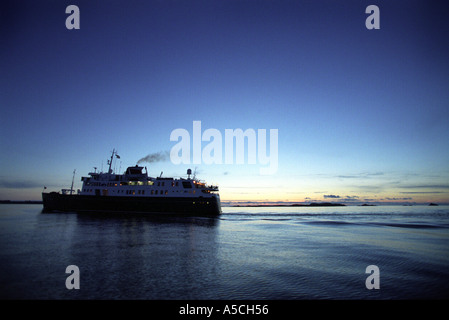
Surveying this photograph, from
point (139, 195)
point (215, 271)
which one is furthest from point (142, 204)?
point (215, 271)

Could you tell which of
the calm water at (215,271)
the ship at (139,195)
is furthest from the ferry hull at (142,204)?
the calm water at (215,271)

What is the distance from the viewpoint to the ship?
56.3m

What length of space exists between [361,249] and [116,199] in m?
54.8

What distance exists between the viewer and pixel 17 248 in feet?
68.2

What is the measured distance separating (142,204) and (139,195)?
8.65 ft

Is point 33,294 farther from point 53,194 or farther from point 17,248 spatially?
point 53,194

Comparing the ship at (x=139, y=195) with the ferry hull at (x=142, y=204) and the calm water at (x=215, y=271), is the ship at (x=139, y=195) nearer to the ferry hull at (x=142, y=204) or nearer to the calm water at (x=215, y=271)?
the ferry hull at (x=142, y=204)

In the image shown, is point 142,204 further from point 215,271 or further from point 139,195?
point 215,271

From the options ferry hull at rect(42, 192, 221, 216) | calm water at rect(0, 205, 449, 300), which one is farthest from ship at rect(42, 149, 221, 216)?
calm water at rect(0, 205, 449, 300)

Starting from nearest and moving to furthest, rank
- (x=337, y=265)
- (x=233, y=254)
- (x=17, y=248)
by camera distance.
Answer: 1. (x=337, y=265)
2. (x=233, y=254)
3. (x=17, y=248)

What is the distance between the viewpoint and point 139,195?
195ft

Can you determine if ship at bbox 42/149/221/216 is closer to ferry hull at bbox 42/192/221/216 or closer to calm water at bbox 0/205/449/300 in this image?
ferry hull at bbox 42/192/221/216

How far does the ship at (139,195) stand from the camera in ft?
185
